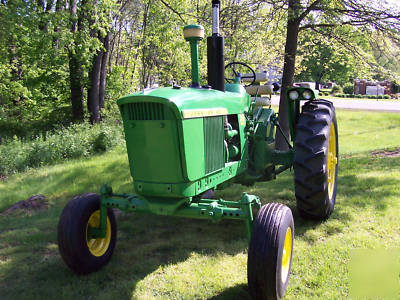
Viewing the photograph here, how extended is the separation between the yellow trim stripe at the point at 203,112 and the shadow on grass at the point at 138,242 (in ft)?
4.58

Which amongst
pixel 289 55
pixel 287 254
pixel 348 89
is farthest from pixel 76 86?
pixel 348 89

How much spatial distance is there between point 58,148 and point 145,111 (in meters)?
7.19

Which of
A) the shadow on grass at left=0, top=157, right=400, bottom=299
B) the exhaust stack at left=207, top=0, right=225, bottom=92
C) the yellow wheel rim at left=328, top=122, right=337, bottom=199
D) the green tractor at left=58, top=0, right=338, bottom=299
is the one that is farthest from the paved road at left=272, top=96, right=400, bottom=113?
the exhaust stack at left=207, top=0, right=225, bottom=92

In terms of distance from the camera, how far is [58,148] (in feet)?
30.7

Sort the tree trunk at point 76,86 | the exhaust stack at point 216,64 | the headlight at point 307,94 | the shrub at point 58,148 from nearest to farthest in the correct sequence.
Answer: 1. the exhaust stack at point 216,64
2. the headlight at point 307,94
3. the shrub at point 58,148
4. the tree trunk at point 76,86

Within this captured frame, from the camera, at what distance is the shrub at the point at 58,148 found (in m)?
8.49

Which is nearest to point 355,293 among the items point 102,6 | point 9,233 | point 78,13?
point 9,233

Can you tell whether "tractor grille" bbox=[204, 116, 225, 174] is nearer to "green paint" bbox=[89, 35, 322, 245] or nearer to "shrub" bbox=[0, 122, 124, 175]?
"green paint" bbox=[89, 35, 322, 245]

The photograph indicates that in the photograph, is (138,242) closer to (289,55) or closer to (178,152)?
(178,152)

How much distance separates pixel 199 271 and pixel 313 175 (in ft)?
4.92

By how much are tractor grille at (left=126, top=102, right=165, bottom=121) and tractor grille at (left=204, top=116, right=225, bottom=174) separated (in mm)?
500

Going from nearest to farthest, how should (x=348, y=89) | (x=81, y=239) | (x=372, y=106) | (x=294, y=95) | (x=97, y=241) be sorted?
(x=81, y=239) < (x=97, y=241) < (x=294, y=95) < (x=372, y=106) < (x=348, y=89)

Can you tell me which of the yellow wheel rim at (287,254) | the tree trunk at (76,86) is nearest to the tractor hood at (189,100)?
the yellow wheel rim at (287,254)

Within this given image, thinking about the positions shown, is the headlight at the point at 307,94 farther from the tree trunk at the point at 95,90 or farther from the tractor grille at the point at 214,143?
the tree trunk at the point at 95,90
